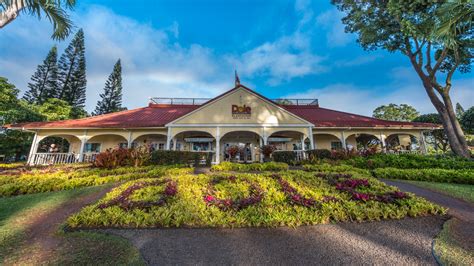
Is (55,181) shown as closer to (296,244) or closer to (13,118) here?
(296,244)

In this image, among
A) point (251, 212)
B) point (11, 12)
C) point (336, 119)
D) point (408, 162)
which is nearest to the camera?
point (251, 212)

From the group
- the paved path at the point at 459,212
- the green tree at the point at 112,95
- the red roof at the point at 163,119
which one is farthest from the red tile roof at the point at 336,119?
the green tree at the point at 112,95

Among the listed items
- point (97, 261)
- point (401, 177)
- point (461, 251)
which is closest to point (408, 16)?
point (401, 177)

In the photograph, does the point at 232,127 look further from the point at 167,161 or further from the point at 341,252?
the point at 341,252

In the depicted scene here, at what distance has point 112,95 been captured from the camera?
1357 inches

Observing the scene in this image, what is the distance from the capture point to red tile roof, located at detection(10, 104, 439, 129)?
1396 centimetres

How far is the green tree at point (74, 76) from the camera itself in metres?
29.2

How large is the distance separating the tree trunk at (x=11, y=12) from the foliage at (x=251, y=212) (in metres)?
5.17

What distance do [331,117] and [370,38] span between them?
6888mm

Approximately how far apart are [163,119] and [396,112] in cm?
4485

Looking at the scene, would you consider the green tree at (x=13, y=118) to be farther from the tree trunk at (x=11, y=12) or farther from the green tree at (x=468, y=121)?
the green tree at (x=468, y=121)

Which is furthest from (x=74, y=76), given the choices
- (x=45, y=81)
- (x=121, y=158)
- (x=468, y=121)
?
(x=468, y=121)

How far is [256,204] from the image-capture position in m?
4.21

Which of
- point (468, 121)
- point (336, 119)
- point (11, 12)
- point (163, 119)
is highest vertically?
point (468, 121)
